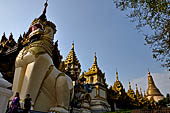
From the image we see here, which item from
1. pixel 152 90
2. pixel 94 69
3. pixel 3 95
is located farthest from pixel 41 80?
pixel 152 90

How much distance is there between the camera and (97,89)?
1750cm

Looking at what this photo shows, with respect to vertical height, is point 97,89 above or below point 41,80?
above

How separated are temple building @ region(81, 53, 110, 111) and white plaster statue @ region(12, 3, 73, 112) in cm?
1030

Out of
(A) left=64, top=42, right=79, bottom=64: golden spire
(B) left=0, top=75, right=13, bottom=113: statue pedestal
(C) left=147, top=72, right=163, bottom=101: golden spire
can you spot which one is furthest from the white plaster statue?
(C) left=147, top=72, right=163, bottom=101: golden spire

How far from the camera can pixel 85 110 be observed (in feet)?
37.2

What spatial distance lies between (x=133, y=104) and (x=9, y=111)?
23231 millimetres

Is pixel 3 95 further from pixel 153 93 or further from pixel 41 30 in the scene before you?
pixel 153 93

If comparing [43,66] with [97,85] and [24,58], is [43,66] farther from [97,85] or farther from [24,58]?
[97,85]

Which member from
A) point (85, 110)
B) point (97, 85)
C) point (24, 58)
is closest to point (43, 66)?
point (24, 58)

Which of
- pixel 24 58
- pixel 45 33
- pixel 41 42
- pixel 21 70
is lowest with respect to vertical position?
pixel 21 70

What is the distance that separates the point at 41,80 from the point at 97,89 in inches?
474

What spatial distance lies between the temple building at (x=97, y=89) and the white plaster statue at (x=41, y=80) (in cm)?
1030

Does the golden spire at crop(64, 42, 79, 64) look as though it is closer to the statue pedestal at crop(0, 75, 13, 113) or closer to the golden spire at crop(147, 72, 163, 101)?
the statue pedestal at crop(0, 75, 13, 113)

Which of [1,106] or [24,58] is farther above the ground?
[24,58]
